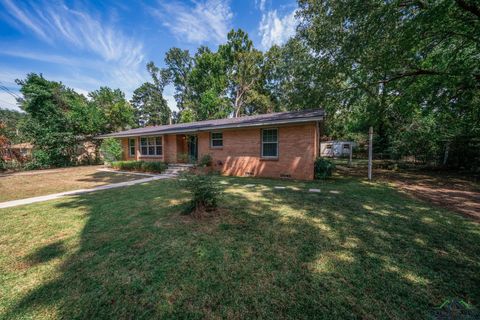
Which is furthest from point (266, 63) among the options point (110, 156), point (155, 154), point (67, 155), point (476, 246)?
point (476, 246)

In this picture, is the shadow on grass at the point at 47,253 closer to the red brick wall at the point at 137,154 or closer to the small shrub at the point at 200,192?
the small shrub at the point at 200,192

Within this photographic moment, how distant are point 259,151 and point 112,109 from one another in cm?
2114

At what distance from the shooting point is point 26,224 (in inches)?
167

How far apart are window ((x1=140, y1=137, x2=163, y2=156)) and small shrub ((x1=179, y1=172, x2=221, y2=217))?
11.4 meters

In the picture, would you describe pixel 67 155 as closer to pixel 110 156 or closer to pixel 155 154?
pixel 110 156

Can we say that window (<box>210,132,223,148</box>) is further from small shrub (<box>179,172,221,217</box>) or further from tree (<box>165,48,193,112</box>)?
tree (<box>165,48,193,112</box>)

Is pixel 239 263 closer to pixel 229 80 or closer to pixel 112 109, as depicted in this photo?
pixel 112 109


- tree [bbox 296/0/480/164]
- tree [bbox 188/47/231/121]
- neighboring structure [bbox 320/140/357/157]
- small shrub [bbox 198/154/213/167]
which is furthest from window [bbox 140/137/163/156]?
neighboring structure [bbox 320/140/357/157]

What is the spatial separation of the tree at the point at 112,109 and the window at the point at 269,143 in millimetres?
20860

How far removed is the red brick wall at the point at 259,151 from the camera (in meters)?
8.97

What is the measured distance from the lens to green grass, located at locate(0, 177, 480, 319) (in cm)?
197

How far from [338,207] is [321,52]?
9.07 metres

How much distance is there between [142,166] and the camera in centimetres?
1324

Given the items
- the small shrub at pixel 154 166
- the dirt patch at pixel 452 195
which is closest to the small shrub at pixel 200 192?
the dirt patch at pixel 452 195
